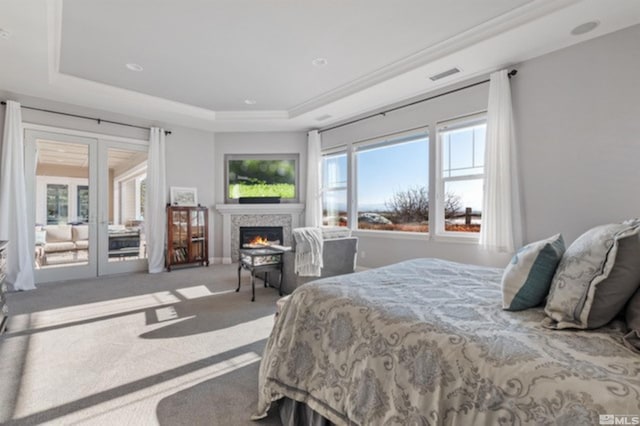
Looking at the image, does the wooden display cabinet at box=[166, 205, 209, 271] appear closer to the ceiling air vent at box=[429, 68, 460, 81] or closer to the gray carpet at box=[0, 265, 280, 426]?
the gray carpet at box=[0, 265, 280, 426]

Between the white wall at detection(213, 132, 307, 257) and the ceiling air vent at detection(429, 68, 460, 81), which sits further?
the white wall at detection(213, 132, 307, 257)

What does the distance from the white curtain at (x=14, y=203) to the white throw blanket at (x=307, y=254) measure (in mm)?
3813

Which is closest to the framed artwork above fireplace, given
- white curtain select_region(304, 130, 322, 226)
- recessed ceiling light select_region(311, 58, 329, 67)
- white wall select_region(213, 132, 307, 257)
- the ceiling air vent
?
white wall select_region(213, 132, 307, 257)

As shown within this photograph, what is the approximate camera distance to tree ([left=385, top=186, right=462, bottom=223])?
4242 millimetres

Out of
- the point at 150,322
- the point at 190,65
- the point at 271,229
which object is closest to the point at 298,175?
the point at 271,229

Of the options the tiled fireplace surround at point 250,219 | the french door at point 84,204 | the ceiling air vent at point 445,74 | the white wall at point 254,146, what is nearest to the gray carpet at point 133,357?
the french door at point 84,204

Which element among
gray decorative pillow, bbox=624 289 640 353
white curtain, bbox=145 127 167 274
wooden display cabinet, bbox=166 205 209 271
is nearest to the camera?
gray decorative pillow, bbox=624 289 640 353

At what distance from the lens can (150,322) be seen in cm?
297

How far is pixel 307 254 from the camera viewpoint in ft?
12.0

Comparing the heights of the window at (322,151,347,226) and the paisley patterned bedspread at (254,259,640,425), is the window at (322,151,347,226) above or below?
above

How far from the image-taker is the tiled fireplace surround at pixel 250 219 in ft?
20.7

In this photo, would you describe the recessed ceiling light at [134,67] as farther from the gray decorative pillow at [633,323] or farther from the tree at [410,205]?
the gray decorative pillow at [633,323]

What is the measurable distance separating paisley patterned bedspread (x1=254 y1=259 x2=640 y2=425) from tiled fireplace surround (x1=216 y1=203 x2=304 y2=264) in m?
4.66

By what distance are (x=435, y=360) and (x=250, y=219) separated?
5.67 m
